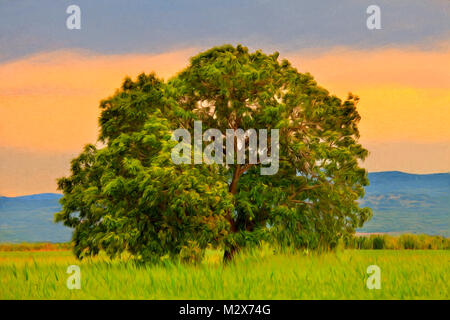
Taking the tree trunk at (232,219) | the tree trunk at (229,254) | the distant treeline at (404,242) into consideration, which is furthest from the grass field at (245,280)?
the distant treeline at (404,242)

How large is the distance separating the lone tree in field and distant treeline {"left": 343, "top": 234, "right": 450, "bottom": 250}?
13.1m

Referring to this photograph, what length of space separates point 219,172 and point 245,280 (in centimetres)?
692

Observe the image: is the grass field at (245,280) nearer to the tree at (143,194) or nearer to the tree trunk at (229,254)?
the tree trunk at (229,254)

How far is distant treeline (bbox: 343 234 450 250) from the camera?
1441 inches

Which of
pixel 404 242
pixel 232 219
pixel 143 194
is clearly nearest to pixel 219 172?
pixel 232 219

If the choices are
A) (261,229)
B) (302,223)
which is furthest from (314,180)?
(261,229)

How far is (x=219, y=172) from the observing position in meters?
23.7

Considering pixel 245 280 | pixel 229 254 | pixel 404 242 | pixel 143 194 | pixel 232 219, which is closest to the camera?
pixel 245 280

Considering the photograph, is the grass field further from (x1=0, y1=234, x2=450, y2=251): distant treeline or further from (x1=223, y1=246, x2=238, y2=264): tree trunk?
(x1=0, y1=234, x2=450, y2=251): distant treeline

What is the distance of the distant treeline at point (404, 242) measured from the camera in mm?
36594

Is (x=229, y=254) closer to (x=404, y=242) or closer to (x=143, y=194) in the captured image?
(x=143, y=194)

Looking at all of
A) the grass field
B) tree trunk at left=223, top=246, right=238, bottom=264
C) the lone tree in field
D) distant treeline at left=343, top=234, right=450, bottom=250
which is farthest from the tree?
distant treeline at left=343, top=234, right=450, bottom=250

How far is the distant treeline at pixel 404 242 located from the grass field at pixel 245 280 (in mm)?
14236

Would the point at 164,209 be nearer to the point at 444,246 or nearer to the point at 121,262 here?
the point at 121,262
